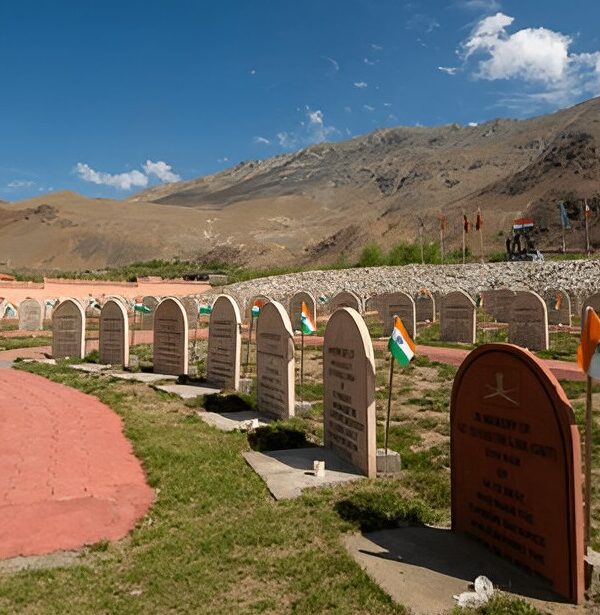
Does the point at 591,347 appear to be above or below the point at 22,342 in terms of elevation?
above

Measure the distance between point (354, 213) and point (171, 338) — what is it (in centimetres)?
14680

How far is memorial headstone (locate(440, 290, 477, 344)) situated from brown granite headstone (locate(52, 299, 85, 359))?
436 inches

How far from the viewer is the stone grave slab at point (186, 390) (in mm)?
10997

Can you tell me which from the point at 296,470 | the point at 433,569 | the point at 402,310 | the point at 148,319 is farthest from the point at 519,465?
the point at 148,319

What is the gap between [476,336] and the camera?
19.7 m

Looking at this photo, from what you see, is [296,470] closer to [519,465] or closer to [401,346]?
A: [401,346]

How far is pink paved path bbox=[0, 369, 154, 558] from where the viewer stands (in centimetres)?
491

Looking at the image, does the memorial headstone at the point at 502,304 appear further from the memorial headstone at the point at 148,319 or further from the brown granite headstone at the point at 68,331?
the brown granite headstone at the point at 68,331

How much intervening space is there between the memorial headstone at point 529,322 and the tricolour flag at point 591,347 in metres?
12.7

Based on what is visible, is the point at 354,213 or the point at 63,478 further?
the point at 354,213

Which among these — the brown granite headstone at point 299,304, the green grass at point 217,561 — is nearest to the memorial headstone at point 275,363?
the green grass at point 217,561

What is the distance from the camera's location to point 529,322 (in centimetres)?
1647

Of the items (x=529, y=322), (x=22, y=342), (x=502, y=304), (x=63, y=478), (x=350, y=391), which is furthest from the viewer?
(x=502, y=304)

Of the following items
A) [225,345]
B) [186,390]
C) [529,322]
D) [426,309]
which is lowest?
[186,390]
